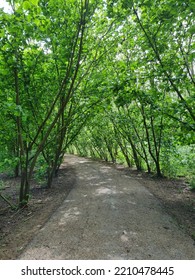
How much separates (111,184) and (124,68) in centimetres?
538

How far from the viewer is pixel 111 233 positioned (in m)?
4.67

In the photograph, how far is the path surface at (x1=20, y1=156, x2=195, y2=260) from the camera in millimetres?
3879

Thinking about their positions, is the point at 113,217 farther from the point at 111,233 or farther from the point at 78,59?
the point at 78,59

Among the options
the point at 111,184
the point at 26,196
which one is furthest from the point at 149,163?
the point at 26,196

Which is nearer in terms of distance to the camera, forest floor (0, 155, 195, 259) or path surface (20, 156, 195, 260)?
path surface (20, 156, 195, 260)

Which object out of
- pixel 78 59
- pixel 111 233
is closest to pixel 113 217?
pixel 111 233

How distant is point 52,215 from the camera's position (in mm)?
6102

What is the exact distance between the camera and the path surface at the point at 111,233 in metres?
3.88

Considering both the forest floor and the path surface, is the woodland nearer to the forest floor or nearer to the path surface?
the forest floor

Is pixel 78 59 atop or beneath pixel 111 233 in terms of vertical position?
atop

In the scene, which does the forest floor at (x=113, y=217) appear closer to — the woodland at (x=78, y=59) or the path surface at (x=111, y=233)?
the path surface at (x=111, y=233)

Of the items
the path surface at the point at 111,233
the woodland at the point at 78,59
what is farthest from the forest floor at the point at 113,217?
the woodland at the point at 78,59

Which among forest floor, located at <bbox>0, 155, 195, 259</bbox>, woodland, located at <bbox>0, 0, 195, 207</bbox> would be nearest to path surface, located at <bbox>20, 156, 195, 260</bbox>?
forest floor, located at <bbox>0, 155, 195, 259</bbox>
